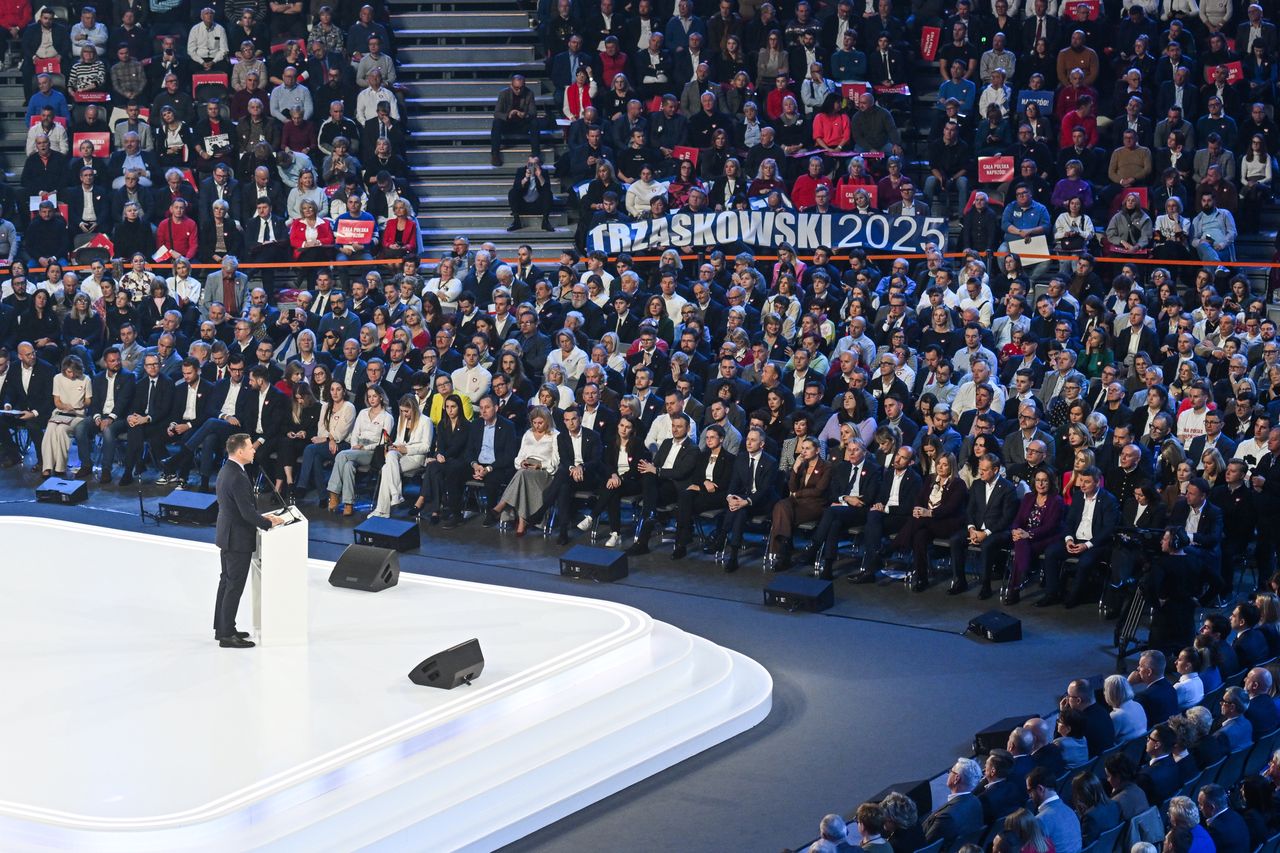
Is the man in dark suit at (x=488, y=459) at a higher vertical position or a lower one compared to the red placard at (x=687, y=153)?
lower

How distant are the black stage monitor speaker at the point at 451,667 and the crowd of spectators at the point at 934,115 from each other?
8884mm

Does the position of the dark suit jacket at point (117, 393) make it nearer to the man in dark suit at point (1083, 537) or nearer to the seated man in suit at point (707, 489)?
the seated man in suit at point (707, 489)

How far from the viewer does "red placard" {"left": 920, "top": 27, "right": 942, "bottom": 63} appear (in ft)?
64.0

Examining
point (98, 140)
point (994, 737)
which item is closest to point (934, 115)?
point (98, 140)

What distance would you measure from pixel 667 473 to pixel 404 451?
2205 mm

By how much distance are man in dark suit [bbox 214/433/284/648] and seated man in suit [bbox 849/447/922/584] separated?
4.58 meters

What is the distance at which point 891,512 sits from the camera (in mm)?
12625

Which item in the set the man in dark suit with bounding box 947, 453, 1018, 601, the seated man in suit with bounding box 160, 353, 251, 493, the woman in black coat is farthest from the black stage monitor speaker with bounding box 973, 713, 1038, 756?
the seated man in suit with bounding box 160, 353, 251, 493

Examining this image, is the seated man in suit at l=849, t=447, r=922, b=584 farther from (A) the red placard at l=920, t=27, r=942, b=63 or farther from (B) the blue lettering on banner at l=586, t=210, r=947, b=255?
(A) the red placard at l=920, t=27, r=942, b=63

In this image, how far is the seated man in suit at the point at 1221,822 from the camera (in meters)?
7.15

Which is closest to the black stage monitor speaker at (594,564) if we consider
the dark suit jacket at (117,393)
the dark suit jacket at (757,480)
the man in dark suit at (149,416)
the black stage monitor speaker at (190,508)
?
the dark suit jacket at (757,480)

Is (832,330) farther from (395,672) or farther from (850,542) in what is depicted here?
(395,672)

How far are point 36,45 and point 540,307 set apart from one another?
807 centimetres

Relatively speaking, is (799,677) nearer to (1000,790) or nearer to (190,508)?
(1000,790)
